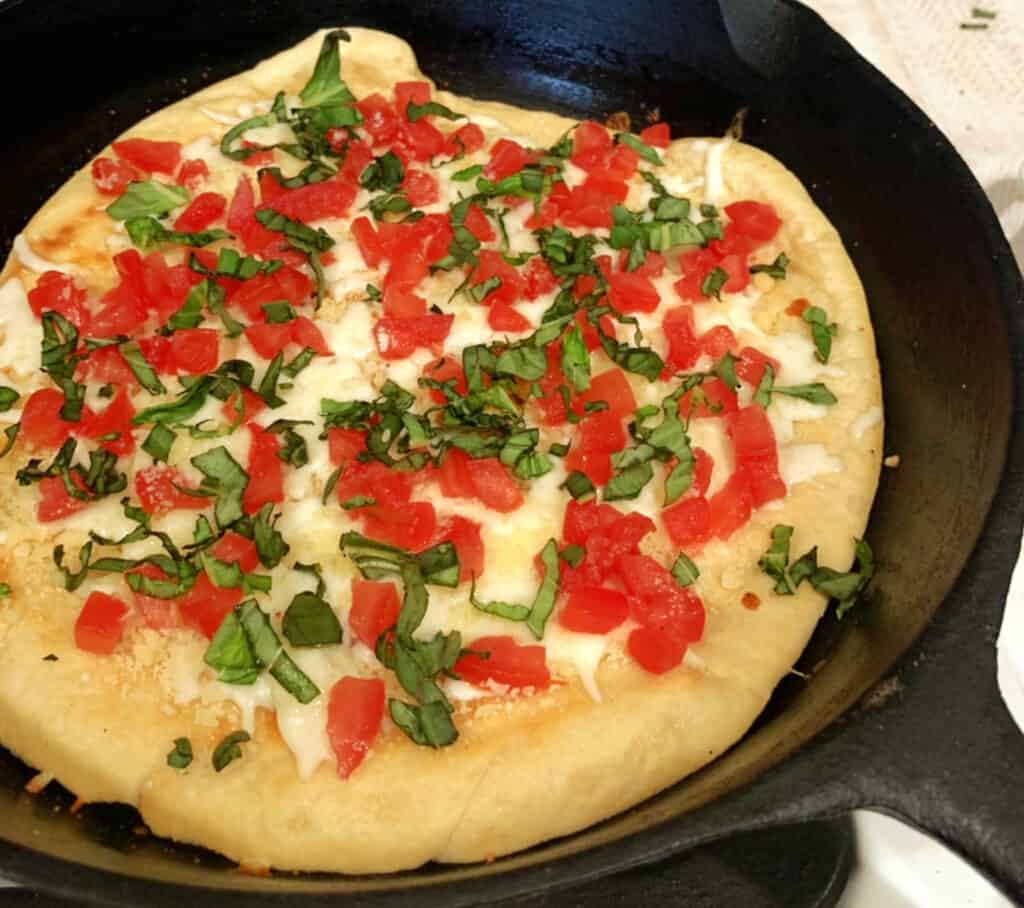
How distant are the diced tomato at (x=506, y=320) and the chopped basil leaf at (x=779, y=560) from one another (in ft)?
2.89

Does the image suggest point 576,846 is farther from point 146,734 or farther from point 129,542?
point 129,542

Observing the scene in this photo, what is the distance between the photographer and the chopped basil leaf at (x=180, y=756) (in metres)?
2.02

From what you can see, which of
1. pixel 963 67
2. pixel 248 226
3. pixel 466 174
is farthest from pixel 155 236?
pixel 963 67

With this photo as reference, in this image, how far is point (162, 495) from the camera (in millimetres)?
2359

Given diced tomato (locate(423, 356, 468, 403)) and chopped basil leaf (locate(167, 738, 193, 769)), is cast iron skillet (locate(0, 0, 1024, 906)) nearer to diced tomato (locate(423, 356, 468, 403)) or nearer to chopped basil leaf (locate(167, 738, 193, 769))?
chopped basil leaf (locate(167, 738, 193, 769))

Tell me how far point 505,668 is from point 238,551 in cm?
66

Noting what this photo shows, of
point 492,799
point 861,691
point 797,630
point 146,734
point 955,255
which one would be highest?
point 955,255

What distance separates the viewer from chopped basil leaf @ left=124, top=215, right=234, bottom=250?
2.90 m

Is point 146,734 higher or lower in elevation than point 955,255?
lower

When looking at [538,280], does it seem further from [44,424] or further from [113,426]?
[44,424]

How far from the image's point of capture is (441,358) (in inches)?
106

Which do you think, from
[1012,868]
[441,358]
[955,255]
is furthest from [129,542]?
[955,255]

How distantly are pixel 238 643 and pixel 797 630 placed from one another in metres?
1.24

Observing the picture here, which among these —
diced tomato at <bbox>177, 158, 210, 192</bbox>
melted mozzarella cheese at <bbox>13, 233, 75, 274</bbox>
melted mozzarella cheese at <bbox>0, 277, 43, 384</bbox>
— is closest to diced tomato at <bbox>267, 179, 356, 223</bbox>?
diced tomato at <bbox>177, 158, 210, 192</bbox>
